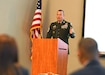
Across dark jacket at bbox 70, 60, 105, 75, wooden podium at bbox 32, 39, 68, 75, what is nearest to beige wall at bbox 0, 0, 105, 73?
wooden podium at bbox 32, 39, 68, 75

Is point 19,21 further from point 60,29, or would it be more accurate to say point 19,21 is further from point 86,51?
point 86,51

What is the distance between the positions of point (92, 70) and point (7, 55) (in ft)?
1.76

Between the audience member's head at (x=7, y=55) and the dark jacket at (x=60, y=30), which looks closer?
the audience member's head at (x=7, y=55)

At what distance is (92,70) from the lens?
61.9 inches

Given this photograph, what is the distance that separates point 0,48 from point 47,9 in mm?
5115

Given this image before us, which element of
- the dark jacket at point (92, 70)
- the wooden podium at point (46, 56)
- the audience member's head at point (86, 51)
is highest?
the audience member's head at point (86, 51)

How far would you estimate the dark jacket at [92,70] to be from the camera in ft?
5.08

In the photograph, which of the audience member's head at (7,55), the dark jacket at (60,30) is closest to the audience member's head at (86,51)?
the audience member's head at (7,55)

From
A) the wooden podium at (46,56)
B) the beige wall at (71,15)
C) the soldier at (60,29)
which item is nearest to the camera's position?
the wooden podium at (46,56)

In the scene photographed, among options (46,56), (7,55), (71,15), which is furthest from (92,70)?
(71,15)

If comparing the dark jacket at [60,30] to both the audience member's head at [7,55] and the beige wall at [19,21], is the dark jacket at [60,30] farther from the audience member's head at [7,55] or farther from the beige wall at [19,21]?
the audience member's head at [7,55]

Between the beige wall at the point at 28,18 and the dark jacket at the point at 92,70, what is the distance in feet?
13.7

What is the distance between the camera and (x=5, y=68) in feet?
4.65

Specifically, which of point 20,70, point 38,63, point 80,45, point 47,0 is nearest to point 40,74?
point 38,63
